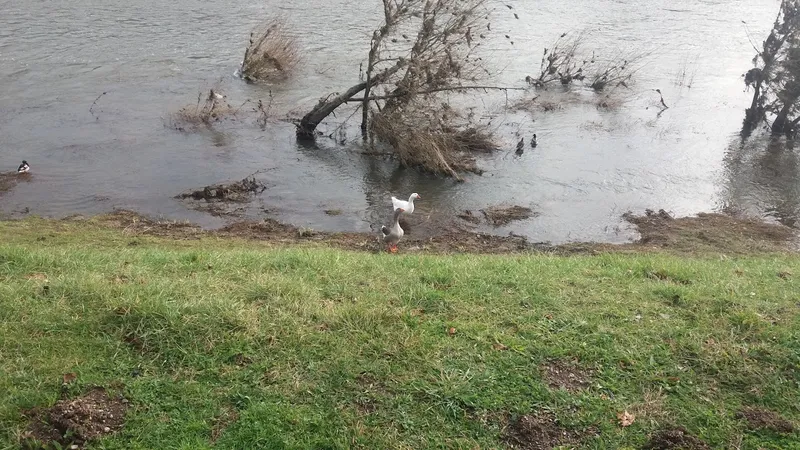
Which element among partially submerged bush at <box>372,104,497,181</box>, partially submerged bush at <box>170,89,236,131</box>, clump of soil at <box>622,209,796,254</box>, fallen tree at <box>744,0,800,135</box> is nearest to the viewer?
clump of soil at <box>622,209,796,254</box>

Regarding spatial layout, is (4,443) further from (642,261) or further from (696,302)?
(642,261)

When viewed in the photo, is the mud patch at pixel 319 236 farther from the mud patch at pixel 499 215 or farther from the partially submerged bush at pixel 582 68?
the partially submerged bush at pixel 582 68

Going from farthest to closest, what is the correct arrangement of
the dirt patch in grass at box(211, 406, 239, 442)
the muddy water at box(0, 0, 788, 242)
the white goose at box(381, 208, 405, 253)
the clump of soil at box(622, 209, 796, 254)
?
the muddy water at box(0, 0, 788, 242), the clump of soil at box(622, 209, 796, 254), the white goose at box(381, 208, 405, 253), the dirt patch in grass at box(211, 406, 239, 442)

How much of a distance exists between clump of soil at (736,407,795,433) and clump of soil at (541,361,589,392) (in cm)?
130

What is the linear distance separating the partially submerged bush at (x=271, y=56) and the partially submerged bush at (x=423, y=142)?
7908mm

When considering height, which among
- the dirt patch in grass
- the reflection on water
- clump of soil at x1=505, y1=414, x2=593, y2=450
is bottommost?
the reflection on water

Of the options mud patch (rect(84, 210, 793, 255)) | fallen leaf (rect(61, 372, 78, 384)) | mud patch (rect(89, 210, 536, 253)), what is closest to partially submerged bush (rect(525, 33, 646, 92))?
mud patch (rect(84, 210, 793, 255))

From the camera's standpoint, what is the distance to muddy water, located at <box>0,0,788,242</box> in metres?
16.4

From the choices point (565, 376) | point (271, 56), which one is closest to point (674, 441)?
point (565, 376)

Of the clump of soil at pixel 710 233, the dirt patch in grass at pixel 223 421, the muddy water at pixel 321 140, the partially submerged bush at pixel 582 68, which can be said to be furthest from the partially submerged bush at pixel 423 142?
the dirt patch in grass at pixel 223 421

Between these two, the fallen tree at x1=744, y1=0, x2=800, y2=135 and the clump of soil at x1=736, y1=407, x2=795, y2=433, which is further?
the fallen tree at x1=744, y1=0, x2=800, y2=135

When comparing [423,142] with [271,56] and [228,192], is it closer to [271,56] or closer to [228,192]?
[228,192]

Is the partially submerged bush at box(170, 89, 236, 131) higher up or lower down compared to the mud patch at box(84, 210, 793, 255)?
higher up

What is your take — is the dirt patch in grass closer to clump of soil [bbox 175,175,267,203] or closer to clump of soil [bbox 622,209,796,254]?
clump of soil [bbox 175,175,267,203]
